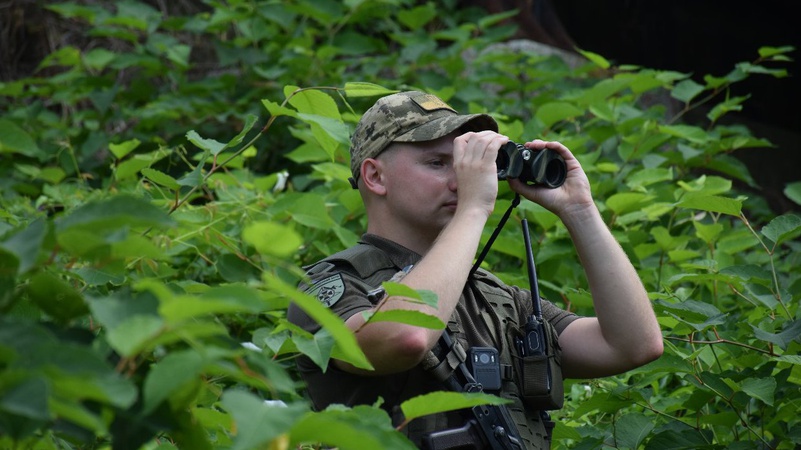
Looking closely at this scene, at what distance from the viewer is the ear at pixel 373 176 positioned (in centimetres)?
218

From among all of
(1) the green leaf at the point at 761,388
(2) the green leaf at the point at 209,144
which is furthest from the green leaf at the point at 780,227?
(2) the green leaf at the point at 209,144

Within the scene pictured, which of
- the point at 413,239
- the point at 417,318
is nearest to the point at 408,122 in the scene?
the point at 413,239

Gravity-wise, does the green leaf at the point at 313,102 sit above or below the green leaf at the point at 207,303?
below

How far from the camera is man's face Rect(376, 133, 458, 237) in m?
2.11

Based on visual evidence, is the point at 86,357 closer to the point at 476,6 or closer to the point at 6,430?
the point at 6,430

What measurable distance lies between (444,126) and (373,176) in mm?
192

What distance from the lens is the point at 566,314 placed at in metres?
2.26

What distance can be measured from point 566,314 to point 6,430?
158 centimetres

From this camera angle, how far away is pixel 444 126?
2.13 meters

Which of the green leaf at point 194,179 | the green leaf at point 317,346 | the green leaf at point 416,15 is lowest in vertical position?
the green leaf at point 416,15

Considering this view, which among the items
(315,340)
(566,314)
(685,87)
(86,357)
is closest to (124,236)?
(86,357)

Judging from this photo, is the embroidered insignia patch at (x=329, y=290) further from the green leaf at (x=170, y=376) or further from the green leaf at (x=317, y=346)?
the green leaf at (x=170, y=376)

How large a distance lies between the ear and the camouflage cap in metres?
0.02

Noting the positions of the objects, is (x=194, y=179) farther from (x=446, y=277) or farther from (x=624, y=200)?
(x=624, y=200)
